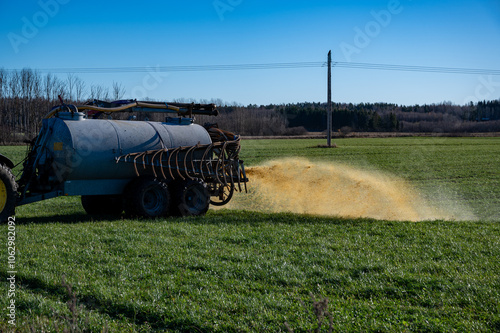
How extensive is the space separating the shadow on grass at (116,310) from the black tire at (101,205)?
7.45 meters

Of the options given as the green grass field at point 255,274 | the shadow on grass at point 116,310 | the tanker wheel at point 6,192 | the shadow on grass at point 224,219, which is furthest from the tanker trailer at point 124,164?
the shadow on grass at point 116,310

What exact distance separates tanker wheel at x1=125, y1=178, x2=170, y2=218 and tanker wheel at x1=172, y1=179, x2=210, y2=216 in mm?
269

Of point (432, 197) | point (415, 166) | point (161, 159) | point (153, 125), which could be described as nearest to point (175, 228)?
point (161, 159)

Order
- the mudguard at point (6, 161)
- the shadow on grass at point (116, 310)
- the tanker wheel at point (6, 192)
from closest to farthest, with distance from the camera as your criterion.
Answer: the shadow on grass at point (116, 310), the tanker wheel at point (6, 192), the mudguard at point (6, 161)

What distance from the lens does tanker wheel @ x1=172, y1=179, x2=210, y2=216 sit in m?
14.0

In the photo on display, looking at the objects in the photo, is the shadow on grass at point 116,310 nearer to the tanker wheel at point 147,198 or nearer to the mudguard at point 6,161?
the mudguard at point 6,161

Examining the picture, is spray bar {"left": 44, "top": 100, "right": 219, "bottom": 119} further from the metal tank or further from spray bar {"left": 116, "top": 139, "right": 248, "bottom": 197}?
spray bar {"left": 116, "top": 139, "right": 248, "bottom": 197}

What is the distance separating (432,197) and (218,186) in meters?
9.05

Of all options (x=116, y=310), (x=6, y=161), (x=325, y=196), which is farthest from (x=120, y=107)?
(x=116, y=310)

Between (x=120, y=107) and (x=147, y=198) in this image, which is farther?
(x=120, y=107)

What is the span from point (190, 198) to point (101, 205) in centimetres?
273

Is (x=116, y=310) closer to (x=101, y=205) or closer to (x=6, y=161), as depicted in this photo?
(x=6, y=161)

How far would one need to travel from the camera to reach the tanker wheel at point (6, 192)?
11.8 m

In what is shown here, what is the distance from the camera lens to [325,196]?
17.7m
